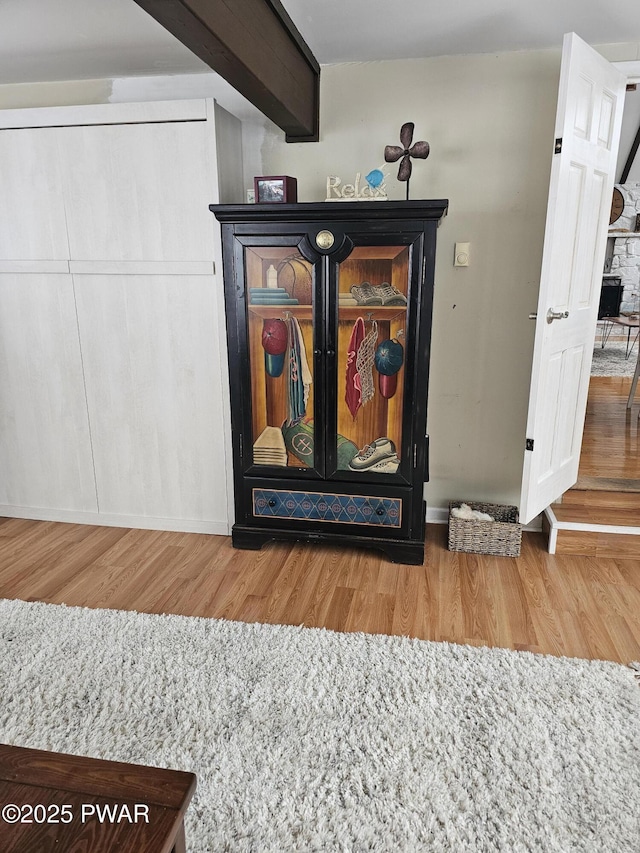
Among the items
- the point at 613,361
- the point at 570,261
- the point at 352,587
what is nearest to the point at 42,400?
the point at 352,587

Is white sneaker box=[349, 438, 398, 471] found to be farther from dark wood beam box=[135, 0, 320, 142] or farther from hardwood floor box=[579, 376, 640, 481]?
dark wood beam box=[135, 0, 320, 142]

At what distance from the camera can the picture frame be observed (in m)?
2.64

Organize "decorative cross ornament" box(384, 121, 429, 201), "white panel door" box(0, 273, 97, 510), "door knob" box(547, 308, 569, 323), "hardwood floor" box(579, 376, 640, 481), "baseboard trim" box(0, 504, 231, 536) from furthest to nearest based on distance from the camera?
1. "hardwood floor" box(579, 376, 640, 481)
2. "baseboard trim" box(0, 504, 231, 536)
3. "white panel door" box(0, 273, 97, 510)
4. "decorative cross ornament" box(384, 121, 429, 201)
5. "door knob" box(547, 308, 569, 323)

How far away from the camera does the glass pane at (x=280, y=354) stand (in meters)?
2.62

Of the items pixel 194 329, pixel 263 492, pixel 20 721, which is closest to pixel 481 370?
pixel 263 492

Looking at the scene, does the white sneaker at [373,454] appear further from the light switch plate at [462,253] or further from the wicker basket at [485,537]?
the light switch plate at [462,253]

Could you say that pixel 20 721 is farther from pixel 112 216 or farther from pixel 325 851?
pixel 112 216

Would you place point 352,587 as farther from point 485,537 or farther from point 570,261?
point 570,261

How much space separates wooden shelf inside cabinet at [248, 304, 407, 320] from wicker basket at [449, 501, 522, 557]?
1087mm

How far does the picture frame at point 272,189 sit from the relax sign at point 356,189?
0.20 meters

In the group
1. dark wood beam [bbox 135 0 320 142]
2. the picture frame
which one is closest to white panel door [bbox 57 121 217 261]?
the picture frame

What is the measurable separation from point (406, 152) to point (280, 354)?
3.51ft

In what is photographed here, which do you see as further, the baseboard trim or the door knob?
the baseboard trim

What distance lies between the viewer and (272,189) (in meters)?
2.65
